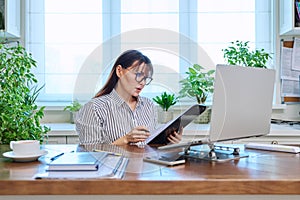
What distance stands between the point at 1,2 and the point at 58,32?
558 millimetres

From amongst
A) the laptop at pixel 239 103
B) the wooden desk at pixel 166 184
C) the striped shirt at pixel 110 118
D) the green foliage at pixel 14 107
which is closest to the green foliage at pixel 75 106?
the striped shirt at pixel 110 118

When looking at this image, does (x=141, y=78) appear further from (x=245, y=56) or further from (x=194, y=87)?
(x=245, y=56)

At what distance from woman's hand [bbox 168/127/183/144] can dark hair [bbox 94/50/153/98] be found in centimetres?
24

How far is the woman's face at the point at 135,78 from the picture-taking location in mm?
1282

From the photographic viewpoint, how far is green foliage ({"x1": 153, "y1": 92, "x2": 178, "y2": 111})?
1.30 metres

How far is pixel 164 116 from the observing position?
147 cm

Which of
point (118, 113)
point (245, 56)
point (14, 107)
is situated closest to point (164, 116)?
point (118, 113)

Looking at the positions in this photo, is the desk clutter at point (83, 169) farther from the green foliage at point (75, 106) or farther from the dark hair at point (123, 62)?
the green foliage at point (75, 106)

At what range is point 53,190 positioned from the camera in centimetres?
93

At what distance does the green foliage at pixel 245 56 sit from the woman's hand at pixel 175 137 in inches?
68.3

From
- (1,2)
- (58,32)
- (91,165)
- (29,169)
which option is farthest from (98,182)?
(58,32)

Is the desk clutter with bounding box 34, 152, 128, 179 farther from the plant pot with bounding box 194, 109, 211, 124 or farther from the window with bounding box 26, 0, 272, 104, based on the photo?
the window with bounding box 26, 0, 272, 104

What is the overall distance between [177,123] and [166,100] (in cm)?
11

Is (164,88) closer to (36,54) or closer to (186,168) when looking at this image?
(186,168)
